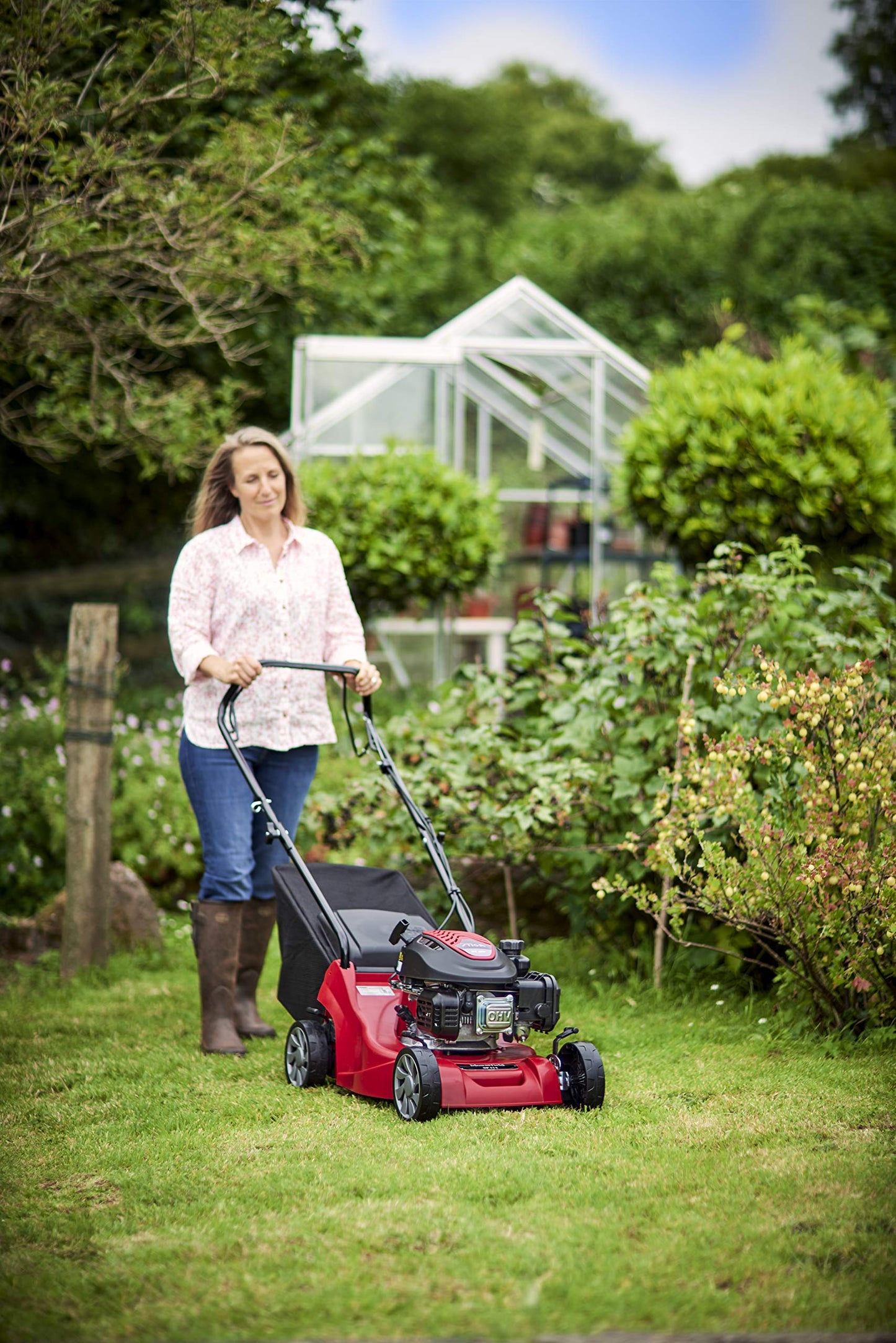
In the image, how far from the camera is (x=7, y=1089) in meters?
3.85

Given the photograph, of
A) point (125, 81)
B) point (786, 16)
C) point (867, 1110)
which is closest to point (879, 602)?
point (867, 1110)

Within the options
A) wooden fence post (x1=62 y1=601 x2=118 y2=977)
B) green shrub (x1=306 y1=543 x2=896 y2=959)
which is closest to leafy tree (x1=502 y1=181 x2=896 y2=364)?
green shrub (x1=306 y1=543 x2=896 y2=959)

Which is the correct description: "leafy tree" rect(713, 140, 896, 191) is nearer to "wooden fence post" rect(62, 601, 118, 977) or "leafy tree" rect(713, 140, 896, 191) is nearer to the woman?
"wooden fence post" rect(62, 601, 118, 977)

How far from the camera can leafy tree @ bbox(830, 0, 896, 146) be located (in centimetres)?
1598

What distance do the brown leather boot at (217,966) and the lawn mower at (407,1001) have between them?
0.19 m

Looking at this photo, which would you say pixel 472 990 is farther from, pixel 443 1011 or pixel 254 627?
pixel 254 627

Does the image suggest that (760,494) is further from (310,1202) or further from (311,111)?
(310,1202)

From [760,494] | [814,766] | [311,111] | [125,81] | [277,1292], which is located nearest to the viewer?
[277,1292]

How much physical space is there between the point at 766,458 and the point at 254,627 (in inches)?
139

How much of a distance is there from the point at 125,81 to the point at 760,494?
360 centimetres

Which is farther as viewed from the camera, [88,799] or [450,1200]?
[88,799]

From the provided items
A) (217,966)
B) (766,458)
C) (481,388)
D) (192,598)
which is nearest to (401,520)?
(766,458)

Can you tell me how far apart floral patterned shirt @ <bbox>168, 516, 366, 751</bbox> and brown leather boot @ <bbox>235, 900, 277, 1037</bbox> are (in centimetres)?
62

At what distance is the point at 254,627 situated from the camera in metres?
4.29
